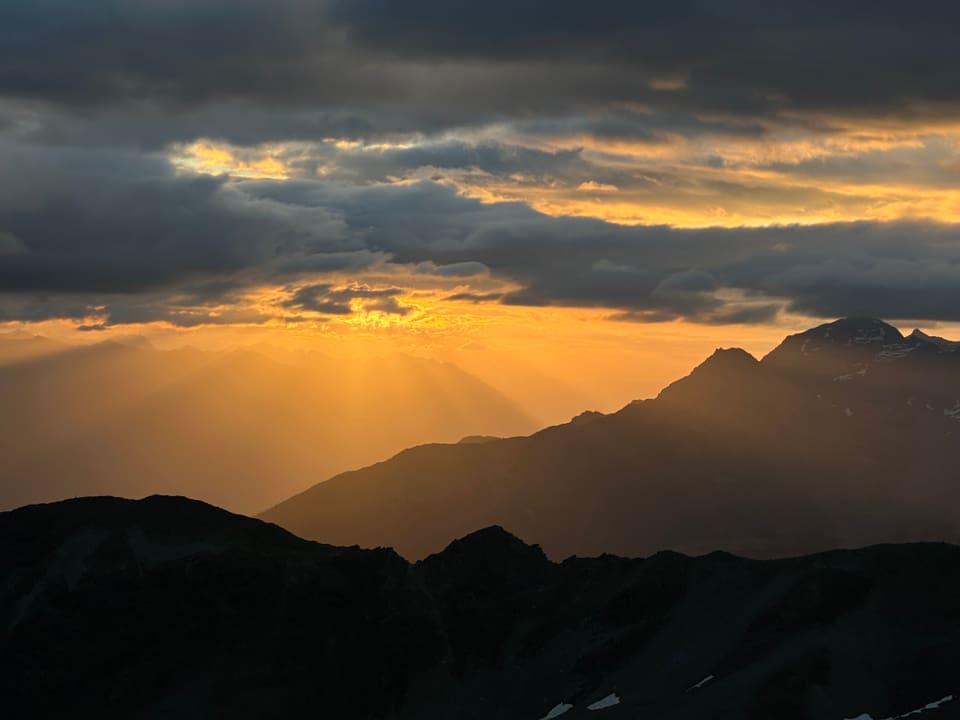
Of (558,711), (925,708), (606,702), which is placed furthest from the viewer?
(558,711)

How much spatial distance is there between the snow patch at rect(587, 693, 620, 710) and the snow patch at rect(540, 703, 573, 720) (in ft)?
14.0

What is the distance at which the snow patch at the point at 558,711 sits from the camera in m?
181

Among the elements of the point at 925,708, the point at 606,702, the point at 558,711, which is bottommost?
the point at 558,711

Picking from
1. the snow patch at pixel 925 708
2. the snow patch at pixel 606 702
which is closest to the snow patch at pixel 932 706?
the snow patch at pixel 925 708

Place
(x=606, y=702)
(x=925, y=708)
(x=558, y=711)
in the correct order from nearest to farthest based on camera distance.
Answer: (x=925, y=708)
(x=606, y=702)
(x=558, y=711)

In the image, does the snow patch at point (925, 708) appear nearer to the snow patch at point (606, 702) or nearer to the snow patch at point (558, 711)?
the snow patch at point (606, 702)

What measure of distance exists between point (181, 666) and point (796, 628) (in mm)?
93523

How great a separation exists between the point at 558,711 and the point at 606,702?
9.09 m

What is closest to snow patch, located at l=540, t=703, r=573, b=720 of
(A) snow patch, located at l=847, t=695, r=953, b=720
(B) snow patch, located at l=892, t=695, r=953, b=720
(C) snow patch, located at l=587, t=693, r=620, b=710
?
(C) snow patch, located at l=587, t=693, r=620, b=710

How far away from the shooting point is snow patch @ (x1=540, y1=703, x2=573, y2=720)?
18075cm

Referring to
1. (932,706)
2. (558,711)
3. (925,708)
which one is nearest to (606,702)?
(558,711)

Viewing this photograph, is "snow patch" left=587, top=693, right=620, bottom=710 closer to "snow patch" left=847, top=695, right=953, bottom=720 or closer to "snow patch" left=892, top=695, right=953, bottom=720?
"snow patch" left=847, top=695, right=953, bottom=720

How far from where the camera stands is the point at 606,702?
176875 millimetres

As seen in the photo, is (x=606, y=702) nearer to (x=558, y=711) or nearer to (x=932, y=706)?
(x=558, y=711)
